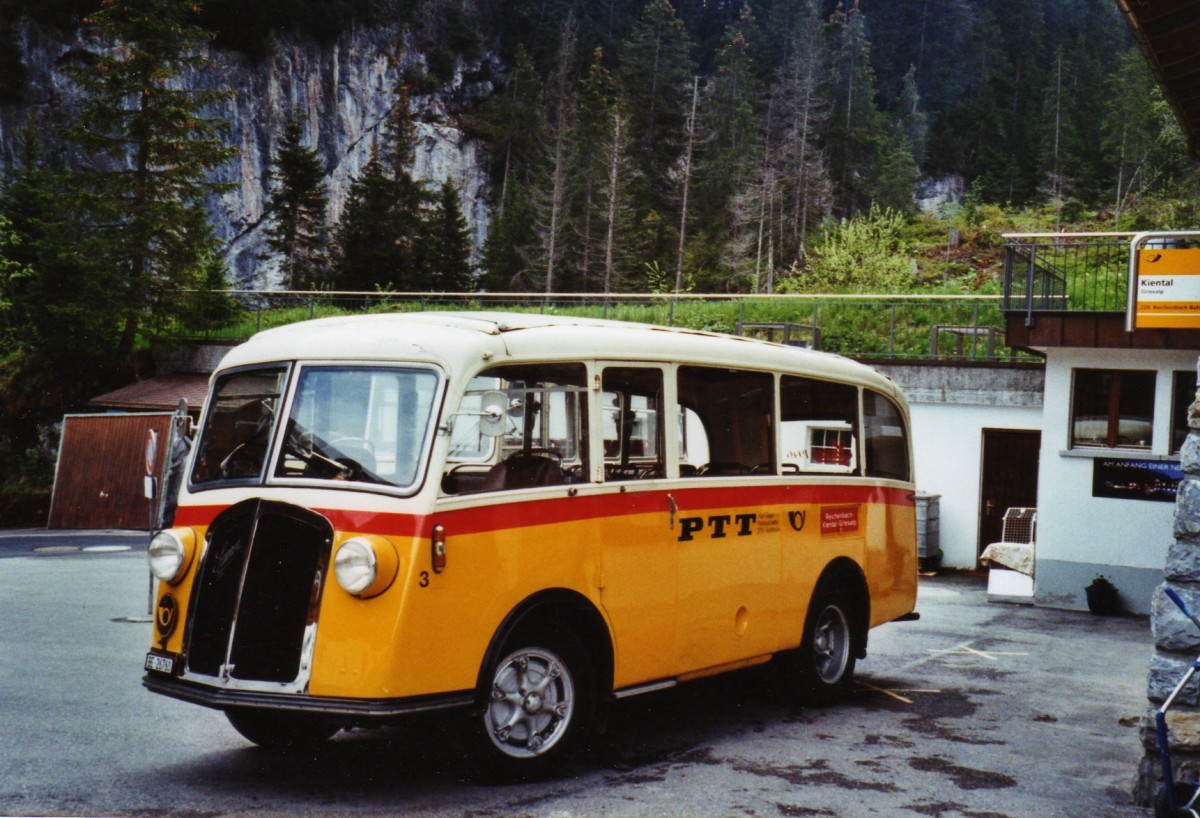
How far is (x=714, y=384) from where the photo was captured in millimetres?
8578

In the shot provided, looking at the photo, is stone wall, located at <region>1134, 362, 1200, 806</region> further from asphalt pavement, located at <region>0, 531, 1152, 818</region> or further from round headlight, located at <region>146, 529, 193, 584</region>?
round headlight, located at <region>146, 529, 193, 584</region>

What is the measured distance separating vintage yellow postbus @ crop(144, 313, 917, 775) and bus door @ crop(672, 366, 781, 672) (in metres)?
0.02

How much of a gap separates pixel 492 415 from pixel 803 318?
22.4 metres

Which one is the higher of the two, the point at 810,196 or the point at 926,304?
the point at 810,196

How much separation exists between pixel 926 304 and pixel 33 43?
37.5 m

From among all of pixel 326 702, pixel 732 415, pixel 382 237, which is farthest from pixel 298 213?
pixel 326 702

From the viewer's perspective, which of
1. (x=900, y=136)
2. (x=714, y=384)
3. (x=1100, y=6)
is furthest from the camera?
(x=1100, y=6)

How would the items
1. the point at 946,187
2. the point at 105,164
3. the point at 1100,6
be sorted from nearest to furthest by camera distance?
the point at 105,164 → the point at 946,187 → the point at 1100,6

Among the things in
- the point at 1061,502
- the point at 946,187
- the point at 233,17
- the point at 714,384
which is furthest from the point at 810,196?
the point at 714,384

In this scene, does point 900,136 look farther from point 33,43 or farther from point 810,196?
point 33,43

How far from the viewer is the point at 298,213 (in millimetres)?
52562

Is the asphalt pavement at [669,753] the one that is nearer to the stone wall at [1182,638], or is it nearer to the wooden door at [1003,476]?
the stone wall at [1182,638]

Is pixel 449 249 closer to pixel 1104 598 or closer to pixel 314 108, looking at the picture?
pixel 314 108

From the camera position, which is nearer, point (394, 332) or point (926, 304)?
point (394, 332)
